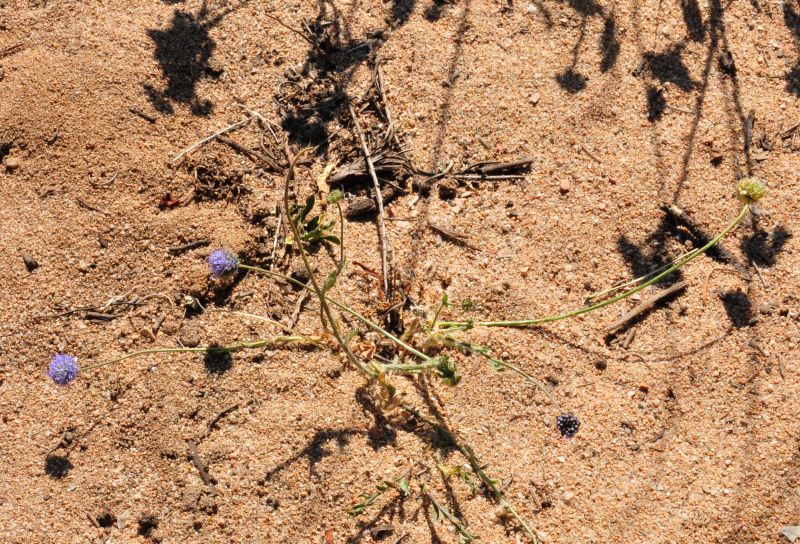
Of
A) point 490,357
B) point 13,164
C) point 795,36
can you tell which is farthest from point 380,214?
point 795,36

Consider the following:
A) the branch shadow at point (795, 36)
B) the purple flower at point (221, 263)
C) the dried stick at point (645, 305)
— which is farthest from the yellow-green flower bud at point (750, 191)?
the purple flower at point (221, 263)

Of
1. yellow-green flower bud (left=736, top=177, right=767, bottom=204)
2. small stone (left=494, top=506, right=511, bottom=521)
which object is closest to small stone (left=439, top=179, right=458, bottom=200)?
yellow-green flower bud (left=736, top=177, right=767, bottom=204)

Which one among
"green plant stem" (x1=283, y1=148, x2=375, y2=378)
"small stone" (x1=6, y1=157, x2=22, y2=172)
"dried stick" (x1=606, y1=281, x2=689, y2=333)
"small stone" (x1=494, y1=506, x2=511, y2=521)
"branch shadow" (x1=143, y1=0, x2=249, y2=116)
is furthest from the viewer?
"branch shadow" (x1=143, y1=0, x2=249, y2=116)

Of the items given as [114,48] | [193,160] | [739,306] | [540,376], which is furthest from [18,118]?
[739,306]

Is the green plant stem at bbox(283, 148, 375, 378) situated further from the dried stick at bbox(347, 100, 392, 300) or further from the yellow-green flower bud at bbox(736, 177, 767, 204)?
the yellow-green flower bud at bbox(736, 177, 767, 204)

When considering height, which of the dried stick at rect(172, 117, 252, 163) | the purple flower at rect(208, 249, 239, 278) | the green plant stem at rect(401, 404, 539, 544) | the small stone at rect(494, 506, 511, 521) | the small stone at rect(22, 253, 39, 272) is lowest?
the small stone at rect(494, 506, 511, 521)

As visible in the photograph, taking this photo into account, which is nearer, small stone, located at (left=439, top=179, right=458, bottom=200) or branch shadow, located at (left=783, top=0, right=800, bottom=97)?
small stone, located at (left=439, top=179, right=458, bottom=200)

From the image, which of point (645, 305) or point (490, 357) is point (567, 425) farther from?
point (645, 305)

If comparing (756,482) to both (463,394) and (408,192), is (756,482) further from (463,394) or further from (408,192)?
(408,192)
